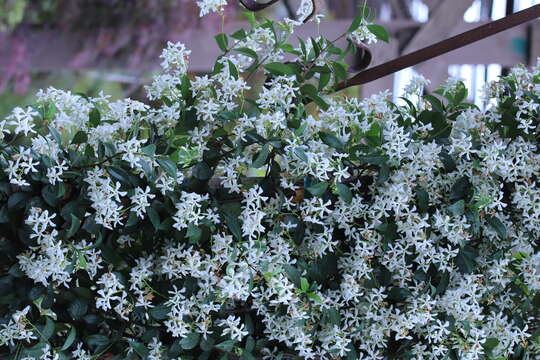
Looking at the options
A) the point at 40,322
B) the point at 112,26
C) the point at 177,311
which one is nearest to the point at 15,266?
the point at 40,322

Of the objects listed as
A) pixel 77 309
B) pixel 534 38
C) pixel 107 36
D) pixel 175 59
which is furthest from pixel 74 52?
pixel 77 309

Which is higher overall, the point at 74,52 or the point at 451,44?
the point at 74,52

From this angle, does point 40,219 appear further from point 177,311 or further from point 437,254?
point 437,254

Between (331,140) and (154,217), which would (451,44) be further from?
(154,217)

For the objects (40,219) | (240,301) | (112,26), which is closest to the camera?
(40,219)

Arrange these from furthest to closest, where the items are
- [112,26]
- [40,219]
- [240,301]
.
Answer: [112,26]
[240,301]
[40,219]

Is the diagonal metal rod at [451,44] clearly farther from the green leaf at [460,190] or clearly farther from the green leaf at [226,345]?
the green leaf at [226,345]
